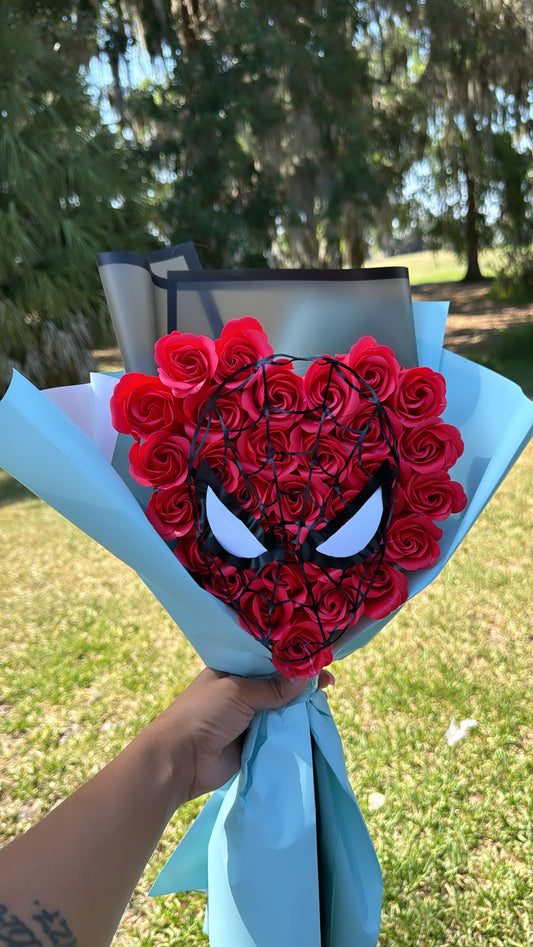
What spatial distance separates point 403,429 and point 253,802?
73cm

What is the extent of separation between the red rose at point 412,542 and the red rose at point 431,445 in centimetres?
9

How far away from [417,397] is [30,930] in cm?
92

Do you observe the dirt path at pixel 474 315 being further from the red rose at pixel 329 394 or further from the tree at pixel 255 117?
the red rose at pixel 329 394

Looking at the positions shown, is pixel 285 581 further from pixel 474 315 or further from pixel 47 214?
pixel 474 315

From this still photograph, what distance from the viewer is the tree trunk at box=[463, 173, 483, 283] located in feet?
56.7

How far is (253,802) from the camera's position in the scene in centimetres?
120

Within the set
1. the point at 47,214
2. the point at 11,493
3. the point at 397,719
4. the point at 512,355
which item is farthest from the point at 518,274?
the point at 397,719

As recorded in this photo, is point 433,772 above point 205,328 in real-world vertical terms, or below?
below

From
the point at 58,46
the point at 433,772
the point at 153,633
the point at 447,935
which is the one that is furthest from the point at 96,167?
the point at 447,935

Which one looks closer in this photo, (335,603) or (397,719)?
(335,603)

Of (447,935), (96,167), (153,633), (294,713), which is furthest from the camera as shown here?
(96,167)

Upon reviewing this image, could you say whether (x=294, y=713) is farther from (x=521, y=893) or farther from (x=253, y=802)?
(x=521, y=893)

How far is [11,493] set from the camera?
6973mm

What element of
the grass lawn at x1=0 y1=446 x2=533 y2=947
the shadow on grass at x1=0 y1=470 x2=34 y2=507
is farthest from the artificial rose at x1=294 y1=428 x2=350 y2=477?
the shadow on grass at x1=0 y1=470 x2=34 y2=507
